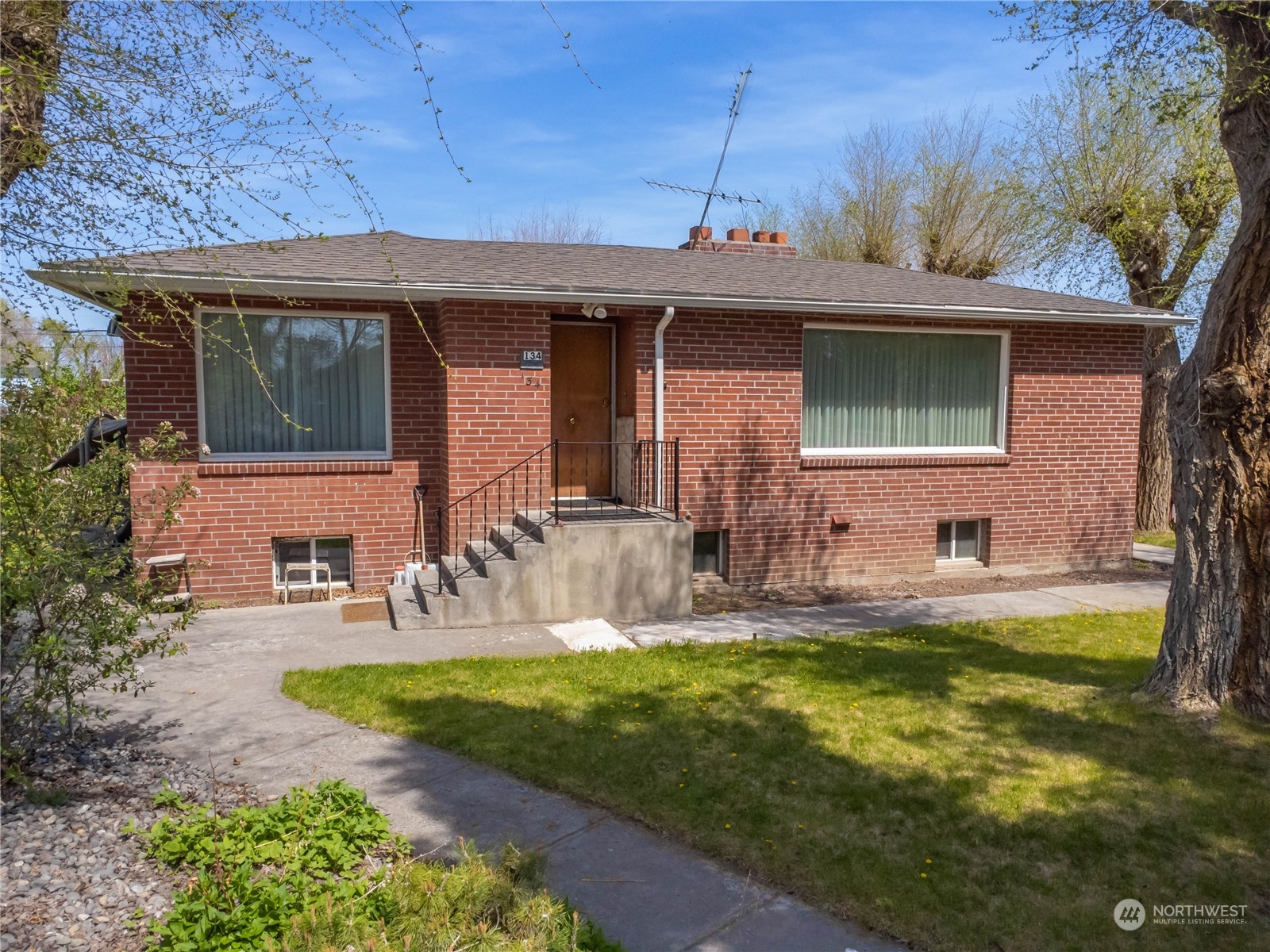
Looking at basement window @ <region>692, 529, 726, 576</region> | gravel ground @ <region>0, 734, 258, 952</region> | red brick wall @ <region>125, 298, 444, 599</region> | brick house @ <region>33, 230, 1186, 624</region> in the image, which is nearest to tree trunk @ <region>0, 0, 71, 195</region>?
brick house @ <region>33, 230, 1186, 624</region>

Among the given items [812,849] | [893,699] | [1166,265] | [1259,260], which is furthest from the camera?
[1166,265]

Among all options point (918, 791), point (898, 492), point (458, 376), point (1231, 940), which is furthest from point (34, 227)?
point (898, 492)

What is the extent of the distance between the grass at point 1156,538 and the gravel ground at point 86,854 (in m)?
13.2

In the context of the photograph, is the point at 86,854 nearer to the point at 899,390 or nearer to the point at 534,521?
the point at 534,521

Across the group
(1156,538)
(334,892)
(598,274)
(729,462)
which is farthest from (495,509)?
(1156,538)

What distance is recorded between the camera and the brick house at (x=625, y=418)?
8.28 metres

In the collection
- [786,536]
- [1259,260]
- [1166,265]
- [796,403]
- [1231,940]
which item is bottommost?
[1231,940]

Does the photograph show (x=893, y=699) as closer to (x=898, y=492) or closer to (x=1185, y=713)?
(x=1185, y=713)

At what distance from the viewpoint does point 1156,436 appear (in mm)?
14695

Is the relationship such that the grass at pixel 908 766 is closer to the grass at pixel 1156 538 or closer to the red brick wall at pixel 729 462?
the red brick wall at pixel 729 462

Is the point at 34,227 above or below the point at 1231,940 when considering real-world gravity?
above

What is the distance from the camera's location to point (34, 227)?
4312mm

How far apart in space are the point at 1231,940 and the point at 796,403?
22.7ft

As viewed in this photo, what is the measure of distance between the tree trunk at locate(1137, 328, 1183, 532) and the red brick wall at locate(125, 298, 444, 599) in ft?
39.0
